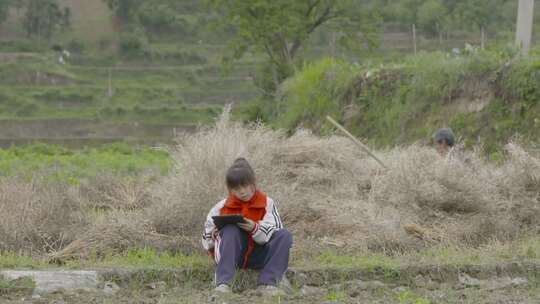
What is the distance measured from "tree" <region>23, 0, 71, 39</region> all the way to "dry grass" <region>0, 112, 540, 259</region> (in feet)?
173

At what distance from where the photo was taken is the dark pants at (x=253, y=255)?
5.97 m

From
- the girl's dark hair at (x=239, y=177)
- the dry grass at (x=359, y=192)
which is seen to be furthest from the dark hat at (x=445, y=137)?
the girl's dark hair at (x=239, y=177)

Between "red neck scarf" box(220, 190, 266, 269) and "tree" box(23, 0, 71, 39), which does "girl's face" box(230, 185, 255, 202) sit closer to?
"red neck scarf" box(220, 190, 266, 269)

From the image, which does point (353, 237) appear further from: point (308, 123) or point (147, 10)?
point (147, 10)

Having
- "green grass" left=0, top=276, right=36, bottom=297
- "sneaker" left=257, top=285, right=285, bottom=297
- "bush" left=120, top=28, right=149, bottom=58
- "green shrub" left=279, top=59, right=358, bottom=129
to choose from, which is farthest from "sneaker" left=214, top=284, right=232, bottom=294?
"bush" left=120, top=28, right=149, bottom=58

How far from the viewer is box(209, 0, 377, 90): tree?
32.0 m

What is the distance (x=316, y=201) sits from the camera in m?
8.06

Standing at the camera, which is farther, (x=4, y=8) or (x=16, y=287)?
(x=4, y=8)

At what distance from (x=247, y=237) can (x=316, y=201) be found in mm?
1917

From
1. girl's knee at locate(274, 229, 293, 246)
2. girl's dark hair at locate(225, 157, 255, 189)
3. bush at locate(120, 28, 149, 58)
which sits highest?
girl's dark hair at locate(225, 157, 255, 189)

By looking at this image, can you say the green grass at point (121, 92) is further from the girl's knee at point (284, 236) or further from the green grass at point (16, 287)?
the green grass at point (16, 287)

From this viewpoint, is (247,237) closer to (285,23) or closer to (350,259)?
(350,259)

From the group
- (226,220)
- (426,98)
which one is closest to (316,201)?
(226,220)

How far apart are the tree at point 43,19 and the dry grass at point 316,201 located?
5265 cm
